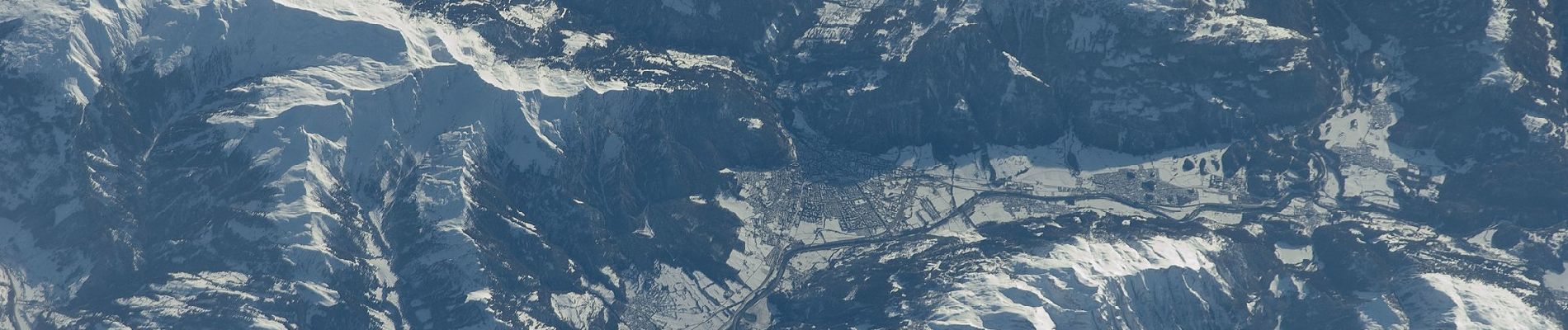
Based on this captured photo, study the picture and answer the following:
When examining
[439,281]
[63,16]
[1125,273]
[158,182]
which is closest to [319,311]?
[439,281]

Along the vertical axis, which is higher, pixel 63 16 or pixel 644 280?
pixel 63 16

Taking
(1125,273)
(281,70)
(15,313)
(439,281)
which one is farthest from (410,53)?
(1125,273)

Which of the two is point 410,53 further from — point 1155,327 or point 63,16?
point 1155,327

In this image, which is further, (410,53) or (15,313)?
(410,53)

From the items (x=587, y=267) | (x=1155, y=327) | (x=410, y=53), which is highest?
(x=410, y=53)

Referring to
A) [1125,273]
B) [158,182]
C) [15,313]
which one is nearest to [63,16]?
[158,182]

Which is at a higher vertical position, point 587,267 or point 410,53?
point 410,53

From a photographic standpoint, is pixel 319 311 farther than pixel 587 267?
No

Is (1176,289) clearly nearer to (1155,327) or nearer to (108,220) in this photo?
(1155,327)
